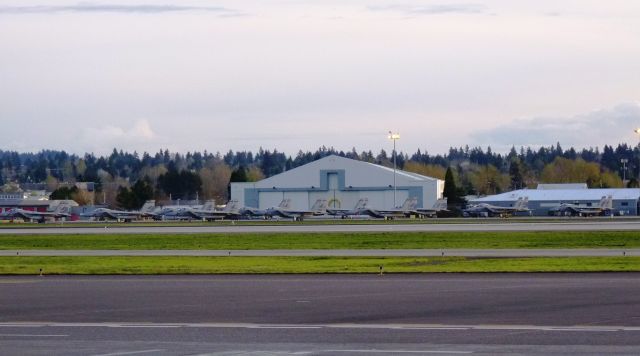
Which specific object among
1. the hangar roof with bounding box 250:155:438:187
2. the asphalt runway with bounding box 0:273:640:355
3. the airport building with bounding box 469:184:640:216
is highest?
the hangar roof with bounding box 250:155:438:187

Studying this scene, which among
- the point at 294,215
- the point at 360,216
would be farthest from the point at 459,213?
the point at 294,215

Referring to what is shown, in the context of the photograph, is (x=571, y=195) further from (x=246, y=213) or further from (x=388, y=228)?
(x=388, y=228)

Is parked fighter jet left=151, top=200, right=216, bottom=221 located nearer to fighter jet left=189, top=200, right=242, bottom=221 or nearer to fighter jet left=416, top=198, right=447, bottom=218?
→ fighter jet left=189, top=200, right=242, bottom=221

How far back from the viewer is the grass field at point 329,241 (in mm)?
54750

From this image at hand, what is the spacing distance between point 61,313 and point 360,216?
10689 cm

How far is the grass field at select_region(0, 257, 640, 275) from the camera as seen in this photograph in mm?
35688

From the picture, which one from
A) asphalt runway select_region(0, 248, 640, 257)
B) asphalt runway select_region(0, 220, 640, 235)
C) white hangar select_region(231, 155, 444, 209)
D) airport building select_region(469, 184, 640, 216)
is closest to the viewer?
asphalt runway select_region(0, 248, 640, 257)

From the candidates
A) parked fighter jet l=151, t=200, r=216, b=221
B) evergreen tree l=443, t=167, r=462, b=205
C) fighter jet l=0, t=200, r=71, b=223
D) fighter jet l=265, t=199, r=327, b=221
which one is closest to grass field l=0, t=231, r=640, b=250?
parked fighter jet l=151, t=200, r=216, b=221

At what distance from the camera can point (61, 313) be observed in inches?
926

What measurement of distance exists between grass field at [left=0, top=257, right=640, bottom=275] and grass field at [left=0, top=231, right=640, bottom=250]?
1162 cm

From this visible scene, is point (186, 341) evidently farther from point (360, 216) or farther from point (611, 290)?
point (360, 216)

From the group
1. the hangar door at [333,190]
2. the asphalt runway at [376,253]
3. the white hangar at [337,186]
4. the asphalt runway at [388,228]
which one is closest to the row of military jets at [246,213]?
the hangar door at [333,190]

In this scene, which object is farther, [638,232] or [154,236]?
[154,236]

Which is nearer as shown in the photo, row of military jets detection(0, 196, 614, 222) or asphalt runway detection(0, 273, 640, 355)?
asphalt runway detection(0, 273, 640, 355)
